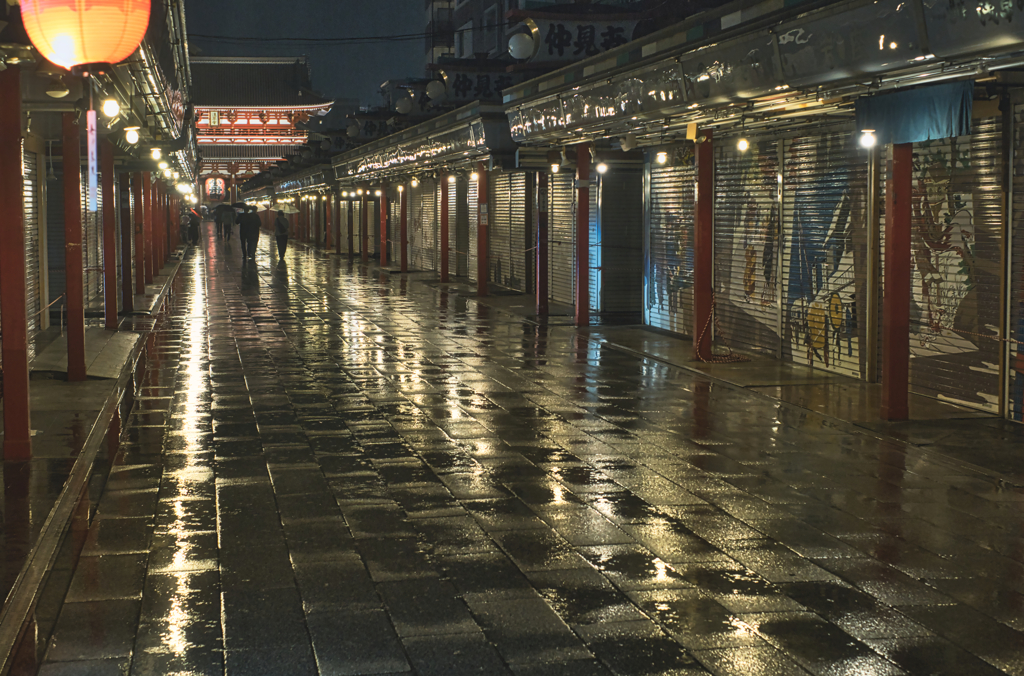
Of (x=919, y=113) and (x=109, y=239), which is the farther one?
(x=109, y=239)

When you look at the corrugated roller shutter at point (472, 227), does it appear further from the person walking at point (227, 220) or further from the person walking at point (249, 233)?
the person walking at point (227, 220)

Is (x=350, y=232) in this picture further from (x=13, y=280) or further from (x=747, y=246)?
(x=13, y=280)

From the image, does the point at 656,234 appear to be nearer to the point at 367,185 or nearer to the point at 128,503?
the point at 128,503

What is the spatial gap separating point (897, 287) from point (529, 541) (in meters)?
5.09

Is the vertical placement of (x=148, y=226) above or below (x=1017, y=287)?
above

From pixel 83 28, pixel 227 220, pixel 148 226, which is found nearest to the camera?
pixel 83 28

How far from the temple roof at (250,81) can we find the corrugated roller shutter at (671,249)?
7416cm

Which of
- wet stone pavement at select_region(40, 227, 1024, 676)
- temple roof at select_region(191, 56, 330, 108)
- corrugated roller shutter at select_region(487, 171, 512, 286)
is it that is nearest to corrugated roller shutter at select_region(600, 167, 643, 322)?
corrugated roller shutter at select_region(487, 171, 512, 286)

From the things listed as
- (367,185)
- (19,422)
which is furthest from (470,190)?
(19,422)

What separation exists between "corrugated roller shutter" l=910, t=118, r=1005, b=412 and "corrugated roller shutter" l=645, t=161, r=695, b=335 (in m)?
5.61

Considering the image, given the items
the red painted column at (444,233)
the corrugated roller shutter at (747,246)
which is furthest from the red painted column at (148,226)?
the corrugated roller shutter at (747,246)

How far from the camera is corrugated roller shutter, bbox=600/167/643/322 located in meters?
20.2

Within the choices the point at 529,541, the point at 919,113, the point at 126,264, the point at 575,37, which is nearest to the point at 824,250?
the point at 919,113

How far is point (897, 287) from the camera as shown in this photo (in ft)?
32.9
